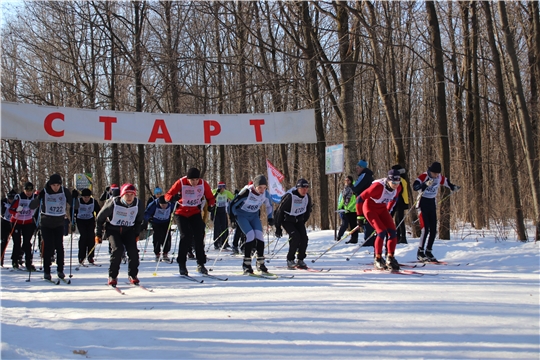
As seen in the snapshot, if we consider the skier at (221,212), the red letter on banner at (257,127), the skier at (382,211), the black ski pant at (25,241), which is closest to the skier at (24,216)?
the black ski pant at (25,241)

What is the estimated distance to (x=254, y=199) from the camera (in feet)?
30.9

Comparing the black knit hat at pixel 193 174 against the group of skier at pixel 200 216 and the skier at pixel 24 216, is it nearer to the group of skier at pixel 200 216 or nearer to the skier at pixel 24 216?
the group of skier at pixel 200 216

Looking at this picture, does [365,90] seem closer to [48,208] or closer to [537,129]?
[537,129]

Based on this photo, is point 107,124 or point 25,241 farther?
point 107,124

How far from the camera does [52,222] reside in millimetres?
9531

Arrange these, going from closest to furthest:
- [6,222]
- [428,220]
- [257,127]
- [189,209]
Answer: [189,209] → [428,220] → [6,222] → [257,127]

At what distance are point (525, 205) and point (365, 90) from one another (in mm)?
15240

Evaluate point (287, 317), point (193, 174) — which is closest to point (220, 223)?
point (193, 174)

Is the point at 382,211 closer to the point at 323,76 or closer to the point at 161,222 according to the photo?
the point at 161,222

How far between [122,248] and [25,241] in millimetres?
4189

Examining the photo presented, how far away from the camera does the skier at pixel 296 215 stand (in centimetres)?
995

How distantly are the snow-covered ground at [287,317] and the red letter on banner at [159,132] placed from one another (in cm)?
607

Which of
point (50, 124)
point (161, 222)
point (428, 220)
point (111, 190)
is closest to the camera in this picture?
point (428, 220)

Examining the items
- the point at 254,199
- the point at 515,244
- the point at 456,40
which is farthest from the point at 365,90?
the point at 254,199
